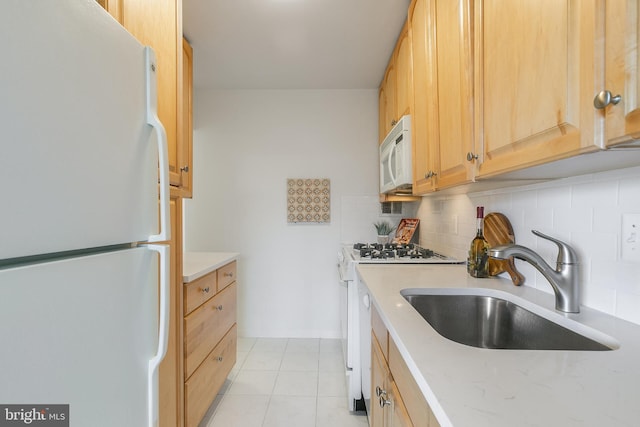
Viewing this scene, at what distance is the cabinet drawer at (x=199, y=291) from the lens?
1.50m

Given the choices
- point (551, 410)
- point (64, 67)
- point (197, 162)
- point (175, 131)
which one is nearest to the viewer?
point (551, 410)

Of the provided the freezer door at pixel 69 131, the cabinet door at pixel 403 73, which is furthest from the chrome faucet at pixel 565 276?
the cabinet door at pixel 403 73

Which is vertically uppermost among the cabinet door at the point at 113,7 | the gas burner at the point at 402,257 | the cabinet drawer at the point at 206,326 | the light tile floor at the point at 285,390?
the cabinet door at the point at 113,7

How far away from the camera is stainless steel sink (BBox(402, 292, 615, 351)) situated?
1.01 m

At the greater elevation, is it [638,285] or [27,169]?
[27,169]

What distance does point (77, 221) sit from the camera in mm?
595

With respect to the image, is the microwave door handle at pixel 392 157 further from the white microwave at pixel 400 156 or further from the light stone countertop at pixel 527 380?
the light stone countertop at pixel 527 380

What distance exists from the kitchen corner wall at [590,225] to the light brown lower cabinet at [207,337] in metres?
1.54

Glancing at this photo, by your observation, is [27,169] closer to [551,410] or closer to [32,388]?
[32,388]

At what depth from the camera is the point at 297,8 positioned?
187cm

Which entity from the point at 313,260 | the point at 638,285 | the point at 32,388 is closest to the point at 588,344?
the point at 638,285

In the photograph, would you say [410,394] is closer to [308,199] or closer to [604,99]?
[604,99]

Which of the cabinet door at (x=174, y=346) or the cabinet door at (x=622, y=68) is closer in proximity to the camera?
the cabinet door at (x=622, y=68)

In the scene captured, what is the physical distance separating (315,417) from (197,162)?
2.42 metres
